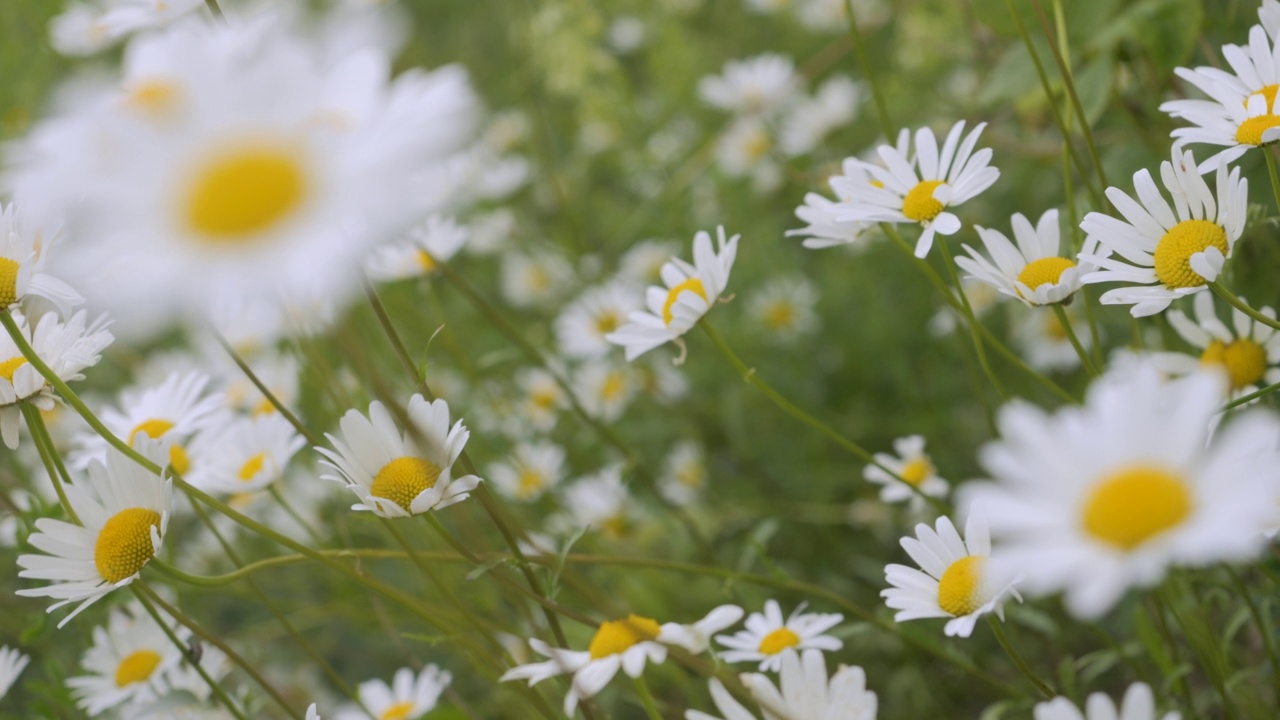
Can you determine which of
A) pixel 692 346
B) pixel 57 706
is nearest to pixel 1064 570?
pixel 57 706

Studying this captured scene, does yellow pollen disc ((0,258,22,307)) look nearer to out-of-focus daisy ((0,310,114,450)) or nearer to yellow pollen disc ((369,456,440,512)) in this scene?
out-of-focus daisy ((0,310,114,450))

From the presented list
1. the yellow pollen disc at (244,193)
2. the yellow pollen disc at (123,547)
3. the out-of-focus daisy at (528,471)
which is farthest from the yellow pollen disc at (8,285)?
the out-of-focus daisy at (528,471)

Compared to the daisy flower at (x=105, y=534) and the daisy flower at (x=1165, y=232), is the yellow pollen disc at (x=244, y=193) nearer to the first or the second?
the daisy flower at (x=105, y=534)

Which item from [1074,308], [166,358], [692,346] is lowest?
[1074,308]

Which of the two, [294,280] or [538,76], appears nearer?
[294,280]

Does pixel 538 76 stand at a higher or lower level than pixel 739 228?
higher

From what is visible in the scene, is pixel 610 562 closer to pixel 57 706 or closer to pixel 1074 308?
pixel 57 706

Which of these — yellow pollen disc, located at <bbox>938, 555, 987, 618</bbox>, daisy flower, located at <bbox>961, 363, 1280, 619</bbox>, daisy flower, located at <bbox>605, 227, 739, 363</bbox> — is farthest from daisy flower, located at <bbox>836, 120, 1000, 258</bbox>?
daisy flower, located at <bbox>961, 363, 1280, 619</bbox>
